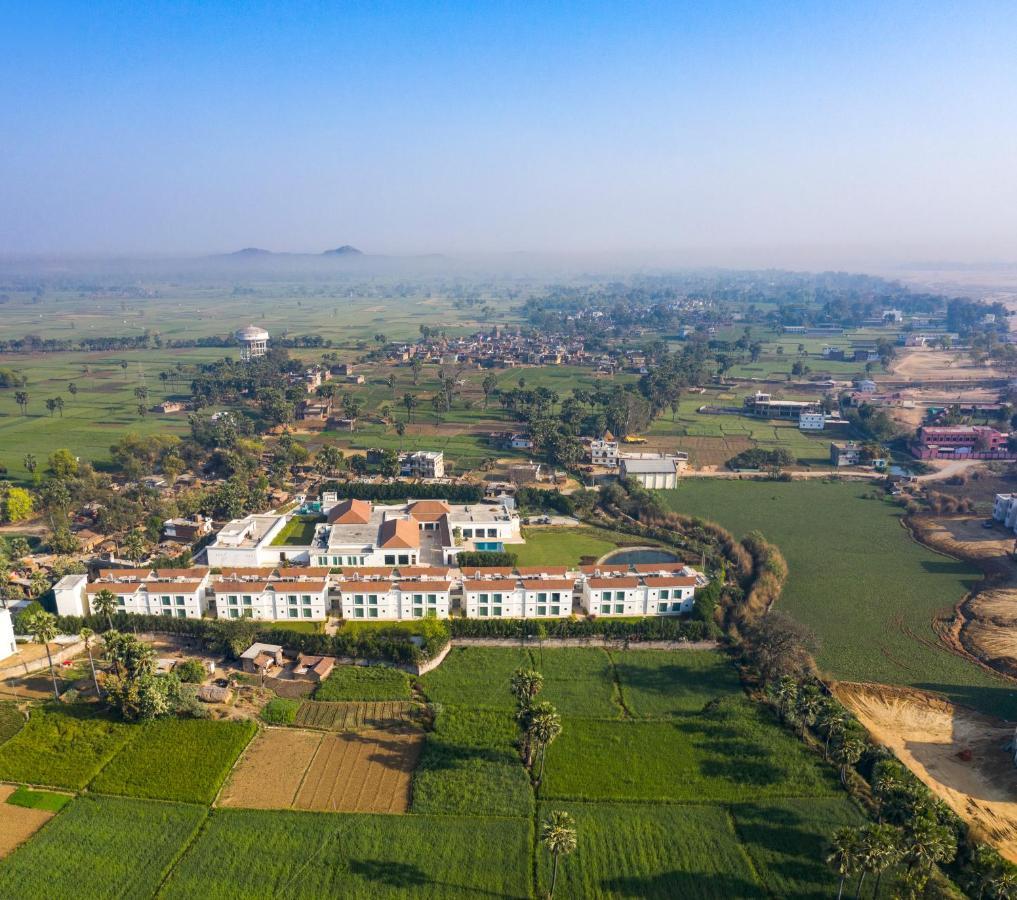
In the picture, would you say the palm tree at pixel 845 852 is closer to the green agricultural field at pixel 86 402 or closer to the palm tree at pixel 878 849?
the palm tree at pixel 878 849

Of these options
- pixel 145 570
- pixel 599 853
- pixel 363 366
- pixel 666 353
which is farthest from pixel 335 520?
pixel 666 353

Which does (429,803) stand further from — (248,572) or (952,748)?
(952,748)

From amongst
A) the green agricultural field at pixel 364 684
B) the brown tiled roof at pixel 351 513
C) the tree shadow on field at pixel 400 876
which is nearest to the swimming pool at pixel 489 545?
the brown tiled roof at pixel 351 513

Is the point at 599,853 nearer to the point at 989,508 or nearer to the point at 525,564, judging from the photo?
the point at 525,564

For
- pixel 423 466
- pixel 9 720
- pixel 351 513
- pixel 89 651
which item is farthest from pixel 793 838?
pixel 423 466

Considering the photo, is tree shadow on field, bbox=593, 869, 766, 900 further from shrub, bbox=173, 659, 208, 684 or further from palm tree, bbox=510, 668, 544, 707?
shrub, bbox=173, 659, 208, 684

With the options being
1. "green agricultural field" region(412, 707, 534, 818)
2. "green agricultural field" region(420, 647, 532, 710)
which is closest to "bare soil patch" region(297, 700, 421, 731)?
"green agricultural field" region(420, 647, 532, 710)
